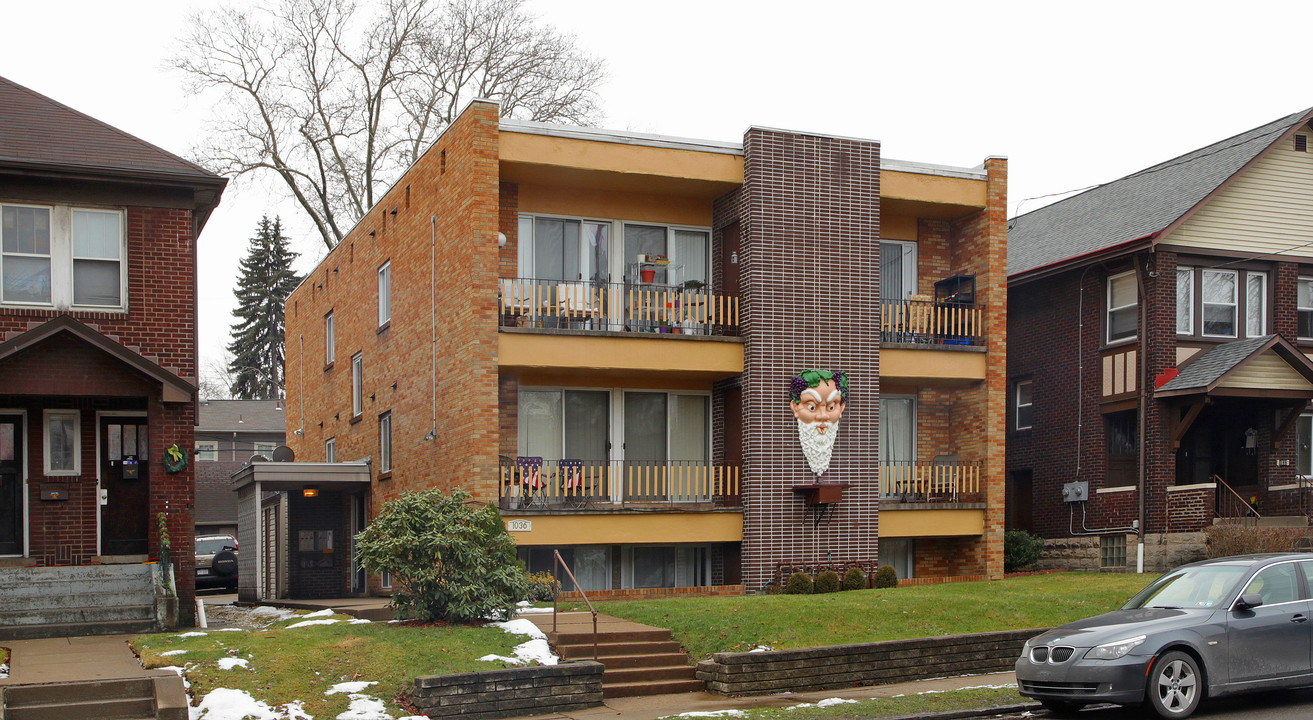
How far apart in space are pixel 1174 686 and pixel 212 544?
27279 mm

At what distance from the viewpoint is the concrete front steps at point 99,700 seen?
38.3 feet

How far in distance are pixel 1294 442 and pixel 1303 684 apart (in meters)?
15.2

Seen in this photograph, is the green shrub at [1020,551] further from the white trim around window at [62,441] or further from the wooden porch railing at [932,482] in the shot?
the white trim around window at [62,441]

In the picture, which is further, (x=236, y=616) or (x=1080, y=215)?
(x=1080, y=215)

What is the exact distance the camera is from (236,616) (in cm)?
2138

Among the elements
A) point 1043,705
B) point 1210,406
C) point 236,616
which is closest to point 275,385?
point 236,616

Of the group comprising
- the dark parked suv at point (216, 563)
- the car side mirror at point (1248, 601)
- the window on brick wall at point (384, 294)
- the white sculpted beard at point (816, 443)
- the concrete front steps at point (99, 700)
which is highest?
the window on brick wall at point (384, 294)

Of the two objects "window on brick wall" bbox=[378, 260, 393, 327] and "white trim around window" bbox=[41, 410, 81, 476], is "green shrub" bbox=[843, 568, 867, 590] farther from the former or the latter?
"white trim around window" bbox=[41, 410, 81, 476]

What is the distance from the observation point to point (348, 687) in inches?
486

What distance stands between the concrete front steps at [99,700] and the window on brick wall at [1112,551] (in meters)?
17.8

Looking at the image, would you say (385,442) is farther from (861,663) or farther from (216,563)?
(861,663)

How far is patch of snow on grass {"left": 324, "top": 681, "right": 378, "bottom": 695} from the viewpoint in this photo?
1223 cm

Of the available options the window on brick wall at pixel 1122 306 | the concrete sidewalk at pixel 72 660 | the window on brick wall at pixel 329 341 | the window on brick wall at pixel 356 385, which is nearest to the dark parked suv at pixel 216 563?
the window on brick wall at pixel 329 341

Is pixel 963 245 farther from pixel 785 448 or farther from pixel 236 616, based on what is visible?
pixel 236 616
